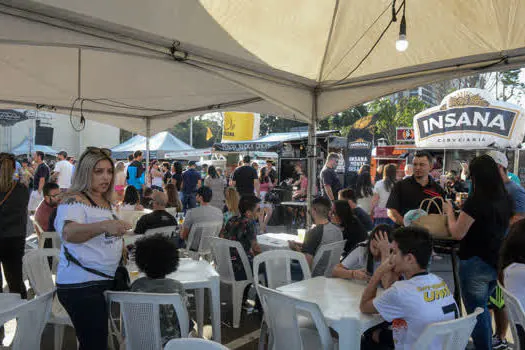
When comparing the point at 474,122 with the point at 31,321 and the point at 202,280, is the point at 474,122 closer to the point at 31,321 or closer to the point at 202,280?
the point at 202,280

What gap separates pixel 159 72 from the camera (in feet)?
16.0

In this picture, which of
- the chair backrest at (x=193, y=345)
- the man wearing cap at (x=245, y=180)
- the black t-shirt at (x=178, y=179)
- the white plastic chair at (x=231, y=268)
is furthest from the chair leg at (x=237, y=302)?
the black t-shirt at (x=178, y=179)

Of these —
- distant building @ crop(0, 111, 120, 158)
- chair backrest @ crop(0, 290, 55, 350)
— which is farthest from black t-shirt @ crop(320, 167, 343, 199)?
distant building @ crop(0, 111, 120, 158)

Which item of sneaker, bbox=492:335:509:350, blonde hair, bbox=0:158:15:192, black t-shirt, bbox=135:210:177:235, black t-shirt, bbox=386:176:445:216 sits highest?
blonde hair, bbox=0:158:15:192

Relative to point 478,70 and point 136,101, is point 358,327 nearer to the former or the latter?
point 478,70

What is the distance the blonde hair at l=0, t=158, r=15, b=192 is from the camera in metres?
3.25

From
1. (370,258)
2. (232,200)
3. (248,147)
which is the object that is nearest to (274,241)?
(232,200)

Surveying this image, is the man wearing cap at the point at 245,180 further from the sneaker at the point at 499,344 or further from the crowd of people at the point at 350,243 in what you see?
the sneaker at the point at 499,344

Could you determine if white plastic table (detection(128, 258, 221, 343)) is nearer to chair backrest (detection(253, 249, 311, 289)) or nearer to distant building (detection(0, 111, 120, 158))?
chair backrest (detection(253, 249, 311, 289))

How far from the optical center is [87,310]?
1.86m

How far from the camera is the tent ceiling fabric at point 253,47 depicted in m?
2.92

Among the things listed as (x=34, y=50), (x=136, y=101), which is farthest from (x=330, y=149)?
(x=34, y=50)

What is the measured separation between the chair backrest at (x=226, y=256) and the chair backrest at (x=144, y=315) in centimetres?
168

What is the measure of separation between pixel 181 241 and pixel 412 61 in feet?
11.3
